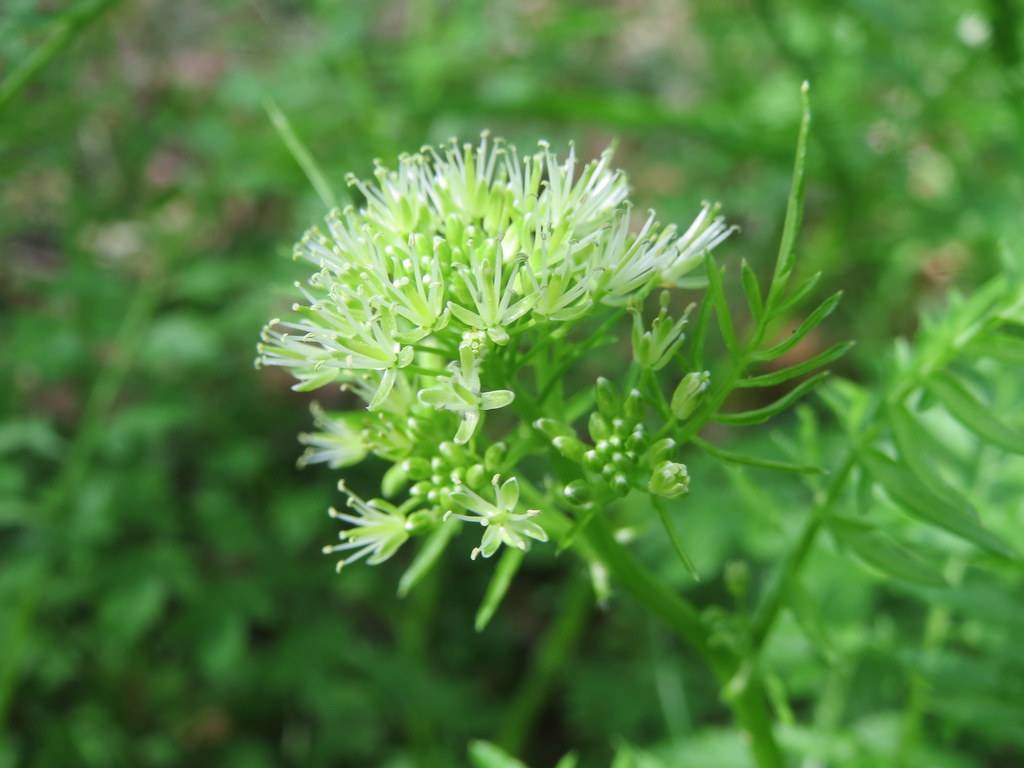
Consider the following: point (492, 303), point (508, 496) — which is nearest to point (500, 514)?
point (508, 496)

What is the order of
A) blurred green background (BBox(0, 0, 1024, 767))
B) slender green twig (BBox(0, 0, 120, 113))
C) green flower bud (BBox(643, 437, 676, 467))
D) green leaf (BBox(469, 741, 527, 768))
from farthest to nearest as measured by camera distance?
blurred green background (BBox(0, 0, 1024, 767)) → slender green twig (BBox(0, 0, 120, 113)) → green leaf (BBox(469, 741, 527, 768)) → green flower bud (BBox(643, 437, 676, 467))

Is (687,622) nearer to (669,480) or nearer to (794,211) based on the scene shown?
(669,480)

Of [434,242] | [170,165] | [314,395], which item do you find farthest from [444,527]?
[170,165]

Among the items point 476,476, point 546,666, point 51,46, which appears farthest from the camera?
point 546,666

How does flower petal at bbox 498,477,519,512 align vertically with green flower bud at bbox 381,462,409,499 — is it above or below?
below

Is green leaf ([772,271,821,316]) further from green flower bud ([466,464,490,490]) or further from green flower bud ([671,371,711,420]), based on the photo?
green flower bud ([466,464,490,490])

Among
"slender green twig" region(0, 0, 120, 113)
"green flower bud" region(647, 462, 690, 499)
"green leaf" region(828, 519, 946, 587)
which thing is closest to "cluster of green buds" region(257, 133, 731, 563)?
"green flower bud" region(647, 462, 690, 499)
